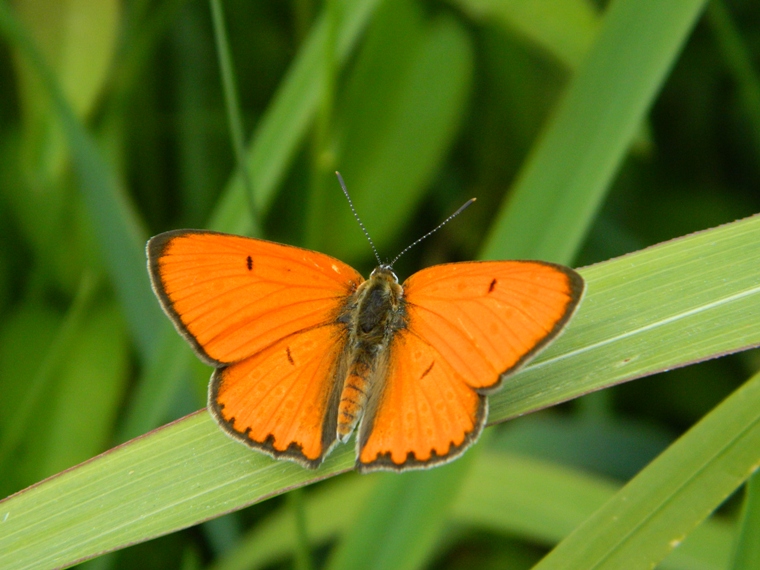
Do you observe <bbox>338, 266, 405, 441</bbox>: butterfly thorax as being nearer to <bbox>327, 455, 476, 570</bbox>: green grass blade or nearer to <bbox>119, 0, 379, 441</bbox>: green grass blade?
<bbox>327, 455, 476, 570</bbox>: green grass blade

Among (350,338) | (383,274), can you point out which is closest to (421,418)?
(350,338)

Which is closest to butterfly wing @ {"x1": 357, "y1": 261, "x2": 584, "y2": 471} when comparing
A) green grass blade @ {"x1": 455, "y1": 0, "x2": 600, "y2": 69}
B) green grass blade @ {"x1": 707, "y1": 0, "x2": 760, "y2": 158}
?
green grass blade @ {"x1": 455, "y1": 0, "x2": 600, "y2": 69}

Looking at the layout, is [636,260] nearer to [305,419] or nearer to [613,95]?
[613,95]

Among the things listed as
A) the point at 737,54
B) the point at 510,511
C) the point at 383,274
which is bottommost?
the point at 510,511

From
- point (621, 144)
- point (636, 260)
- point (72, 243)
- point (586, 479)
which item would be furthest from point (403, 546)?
point (72, 243)

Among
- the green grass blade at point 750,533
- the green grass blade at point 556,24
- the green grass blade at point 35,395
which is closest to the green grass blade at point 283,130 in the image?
the green grass blade at point 35,395

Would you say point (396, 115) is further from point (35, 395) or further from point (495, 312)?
point (35, 395)

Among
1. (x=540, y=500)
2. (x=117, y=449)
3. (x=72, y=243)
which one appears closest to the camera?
(x=117, y=449)
